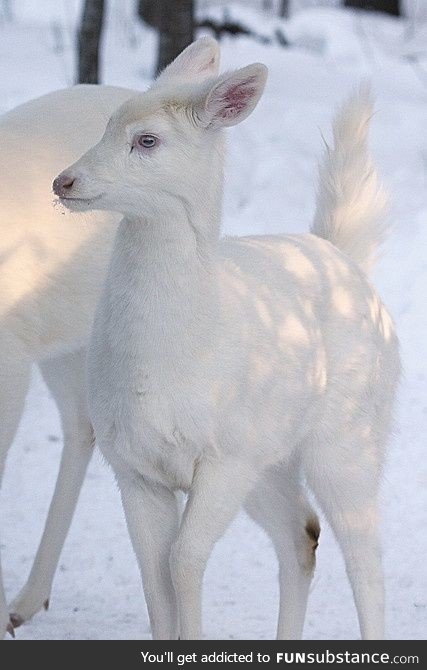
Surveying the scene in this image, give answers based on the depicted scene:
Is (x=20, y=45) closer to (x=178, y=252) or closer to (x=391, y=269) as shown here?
(x=391, y=269)

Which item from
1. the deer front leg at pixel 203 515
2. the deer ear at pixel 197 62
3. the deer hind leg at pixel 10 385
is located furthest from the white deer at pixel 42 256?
the deer front leg at pixel 203 515

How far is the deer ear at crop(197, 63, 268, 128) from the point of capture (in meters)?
3.28

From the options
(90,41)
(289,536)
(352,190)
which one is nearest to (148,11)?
(90,41)

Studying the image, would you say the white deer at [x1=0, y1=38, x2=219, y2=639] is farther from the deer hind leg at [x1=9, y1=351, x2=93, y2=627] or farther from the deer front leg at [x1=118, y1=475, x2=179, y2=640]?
the deer front leg at [x1=118, y1=475, x2=179, y2=640]

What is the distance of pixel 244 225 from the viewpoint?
27.3 feet

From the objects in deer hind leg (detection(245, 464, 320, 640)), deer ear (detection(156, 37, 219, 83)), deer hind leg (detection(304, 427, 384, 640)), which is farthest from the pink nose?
deer hind leg (detection(245, 464, 320, 640))

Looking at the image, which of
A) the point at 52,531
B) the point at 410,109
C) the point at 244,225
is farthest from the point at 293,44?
the point at 52,531

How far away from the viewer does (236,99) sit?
3.33 m

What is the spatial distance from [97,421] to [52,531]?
148cm

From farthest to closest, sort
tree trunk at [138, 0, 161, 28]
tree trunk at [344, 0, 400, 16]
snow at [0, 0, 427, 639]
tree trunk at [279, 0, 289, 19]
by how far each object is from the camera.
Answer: tree trunk at [344, 0, 400, 16] → tree trunk at [279, 0, 289, 19] → tree trunk at [138, 0, 161, 28] → snow at [0, 0, 427, 639]

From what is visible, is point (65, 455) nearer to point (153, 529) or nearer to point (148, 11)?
point (153, 529)

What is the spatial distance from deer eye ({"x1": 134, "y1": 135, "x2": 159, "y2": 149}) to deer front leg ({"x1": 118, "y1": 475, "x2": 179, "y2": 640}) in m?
0.87

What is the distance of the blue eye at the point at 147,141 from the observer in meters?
3.30

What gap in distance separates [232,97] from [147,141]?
0.73ft
